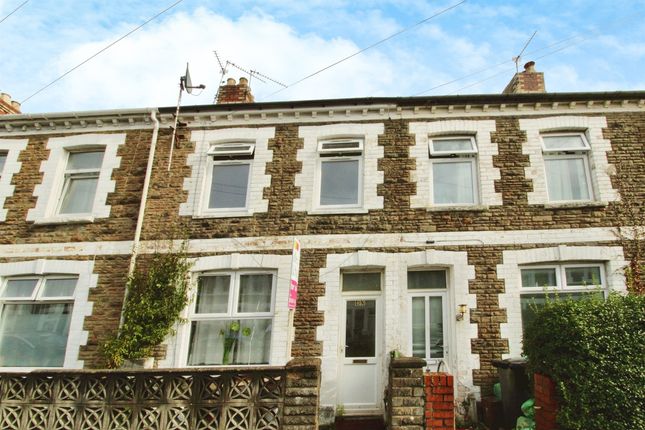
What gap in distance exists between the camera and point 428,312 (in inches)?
364

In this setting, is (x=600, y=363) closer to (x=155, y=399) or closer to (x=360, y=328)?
(x=360, y=328)

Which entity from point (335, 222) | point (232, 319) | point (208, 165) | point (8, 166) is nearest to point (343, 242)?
point (335, 222)

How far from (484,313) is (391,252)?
2039 millimetres

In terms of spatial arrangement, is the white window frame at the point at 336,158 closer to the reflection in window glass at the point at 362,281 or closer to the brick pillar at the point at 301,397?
the reflection in window glass at the point at 362,281

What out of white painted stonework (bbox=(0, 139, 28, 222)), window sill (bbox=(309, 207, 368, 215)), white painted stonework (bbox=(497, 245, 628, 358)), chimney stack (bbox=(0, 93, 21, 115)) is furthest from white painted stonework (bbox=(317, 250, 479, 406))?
chimney stack (bbox=(0, 93, 21, 115))

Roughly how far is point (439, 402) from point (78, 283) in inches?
296

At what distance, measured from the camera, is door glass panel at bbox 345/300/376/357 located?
913cm

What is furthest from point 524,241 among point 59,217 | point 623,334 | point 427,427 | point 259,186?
point 59,217

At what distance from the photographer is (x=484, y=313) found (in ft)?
29.1

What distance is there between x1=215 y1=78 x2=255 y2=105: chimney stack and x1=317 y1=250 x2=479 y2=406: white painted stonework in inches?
198

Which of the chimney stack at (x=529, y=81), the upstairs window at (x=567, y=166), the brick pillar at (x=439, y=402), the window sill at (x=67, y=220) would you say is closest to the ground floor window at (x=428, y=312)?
the brick pillar at (x=439, y=402)

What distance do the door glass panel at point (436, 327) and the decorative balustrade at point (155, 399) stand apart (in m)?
3.96

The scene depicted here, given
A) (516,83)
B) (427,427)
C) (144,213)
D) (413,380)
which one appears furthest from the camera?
(516,83)

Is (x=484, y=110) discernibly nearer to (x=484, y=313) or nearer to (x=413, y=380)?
(x=484, y=313)
